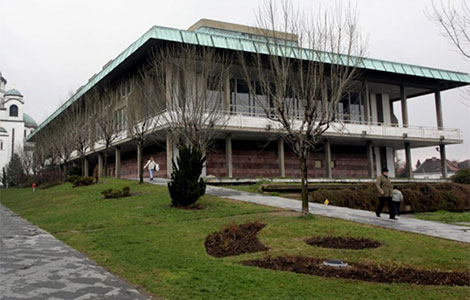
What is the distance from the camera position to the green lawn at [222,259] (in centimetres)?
571

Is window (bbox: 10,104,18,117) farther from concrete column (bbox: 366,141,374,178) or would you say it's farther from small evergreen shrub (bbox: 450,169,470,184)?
small evergreen shrub (bbox: 450,169,470,184)

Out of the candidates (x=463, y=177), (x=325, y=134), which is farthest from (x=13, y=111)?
(x=463, y=177)

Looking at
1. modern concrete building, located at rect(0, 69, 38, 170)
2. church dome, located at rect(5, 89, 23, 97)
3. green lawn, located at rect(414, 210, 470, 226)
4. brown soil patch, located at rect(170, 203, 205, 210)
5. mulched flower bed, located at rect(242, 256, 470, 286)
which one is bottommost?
green lawn, located at rect(414, 210, 470, 226)

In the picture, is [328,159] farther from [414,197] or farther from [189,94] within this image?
[189,94]

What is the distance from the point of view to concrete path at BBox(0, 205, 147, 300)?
5.70m

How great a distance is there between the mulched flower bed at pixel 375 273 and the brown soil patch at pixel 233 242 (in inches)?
44.7

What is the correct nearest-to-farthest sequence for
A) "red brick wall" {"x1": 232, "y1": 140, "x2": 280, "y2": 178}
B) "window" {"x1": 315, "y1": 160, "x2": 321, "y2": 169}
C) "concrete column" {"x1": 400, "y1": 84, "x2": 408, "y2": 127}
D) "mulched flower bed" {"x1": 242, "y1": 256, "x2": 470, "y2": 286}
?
"mulched flower bed" {"x1": 242, "y1": 256, "x2": 470, "y2": 286} < "red brick wall" {"x1": 232, "y1": 140, "x2": 280, "y2": 178} < "window" {"x1": 315, "y1": 160, "x2": 321, "y2": 169} < "concrete column" {"x1": 400, "y1": 84, "x2": 408, "y2": 127}

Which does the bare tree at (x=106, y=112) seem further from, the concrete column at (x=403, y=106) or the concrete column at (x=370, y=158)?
the concrete column at (x=403, y=106)

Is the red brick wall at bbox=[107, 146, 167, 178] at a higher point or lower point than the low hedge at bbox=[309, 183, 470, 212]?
higher

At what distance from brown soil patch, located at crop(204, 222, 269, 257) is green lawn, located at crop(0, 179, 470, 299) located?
228 millimetres

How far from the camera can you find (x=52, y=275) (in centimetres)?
670

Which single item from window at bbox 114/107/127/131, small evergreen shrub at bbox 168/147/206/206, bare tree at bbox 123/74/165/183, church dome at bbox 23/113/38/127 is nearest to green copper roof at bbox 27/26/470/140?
bare tree at bbox 123/74/165/183

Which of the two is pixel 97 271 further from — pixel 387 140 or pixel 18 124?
pixel 18 124

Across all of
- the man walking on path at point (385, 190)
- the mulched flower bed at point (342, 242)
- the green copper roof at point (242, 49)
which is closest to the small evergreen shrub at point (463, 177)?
Result: the green copper roof at point (242, 49)
